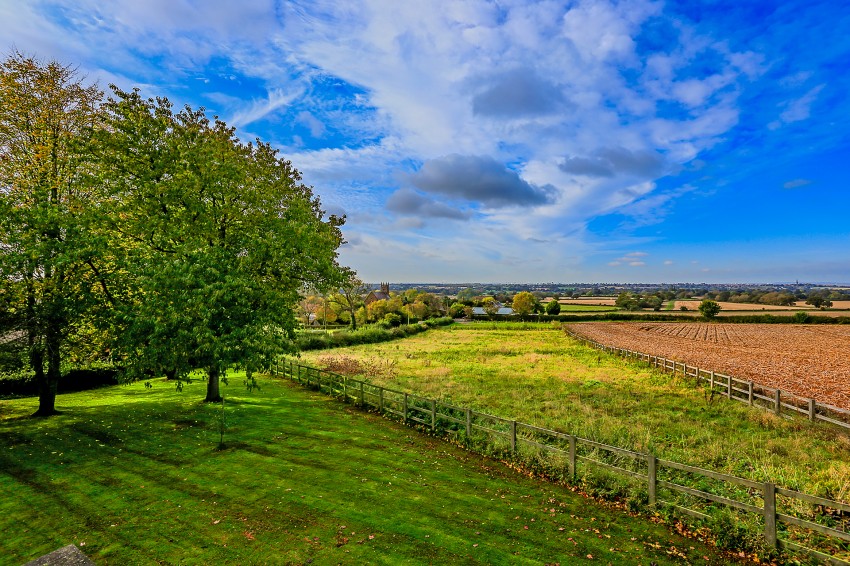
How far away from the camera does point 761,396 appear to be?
18.1m

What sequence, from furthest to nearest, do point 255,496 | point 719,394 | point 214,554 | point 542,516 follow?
point 719,394 → point 255,496 → point 542,516 → point 214,554

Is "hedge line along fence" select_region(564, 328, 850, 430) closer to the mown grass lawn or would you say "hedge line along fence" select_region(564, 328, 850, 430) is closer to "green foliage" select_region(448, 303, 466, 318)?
the mown grass lawn

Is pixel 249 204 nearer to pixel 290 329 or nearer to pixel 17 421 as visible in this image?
pixel 290 329

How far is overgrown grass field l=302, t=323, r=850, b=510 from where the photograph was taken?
1156cm

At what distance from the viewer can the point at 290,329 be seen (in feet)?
58.0

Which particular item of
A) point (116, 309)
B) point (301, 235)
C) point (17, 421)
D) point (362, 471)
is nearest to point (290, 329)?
point (301, 235)

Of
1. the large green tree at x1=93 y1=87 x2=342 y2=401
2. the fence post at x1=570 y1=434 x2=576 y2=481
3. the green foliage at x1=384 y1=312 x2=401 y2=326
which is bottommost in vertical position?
the green foliage at x1=384 y1=312 x2=401 y2=326

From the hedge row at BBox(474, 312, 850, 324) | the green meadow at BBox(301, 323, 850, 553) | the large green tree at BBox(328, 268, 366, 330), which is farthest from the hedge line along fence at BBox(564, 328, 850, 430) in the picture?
the hedge row at BBox(474, 312, 850, 324)

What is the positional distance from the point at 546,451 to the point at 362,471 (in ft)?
18.0

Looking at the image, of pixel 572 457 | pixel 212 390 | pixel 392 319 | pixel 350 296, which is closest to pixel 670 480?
pixel 572 457

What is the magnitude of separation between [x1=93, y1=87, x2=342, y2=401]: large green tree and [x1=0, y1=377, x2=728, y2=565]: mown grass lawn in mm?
3291

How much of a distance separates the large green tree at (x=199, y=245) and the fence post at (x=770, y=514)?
47.3 ft

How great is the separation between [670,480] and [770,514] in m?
2.70

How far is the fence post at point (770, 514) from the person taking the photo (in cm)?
724
